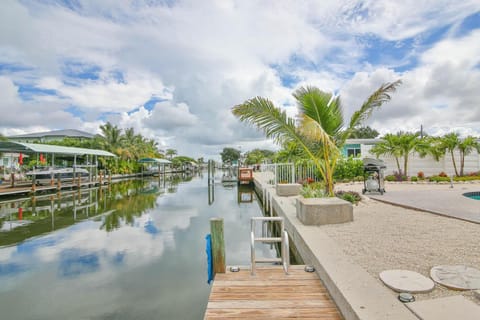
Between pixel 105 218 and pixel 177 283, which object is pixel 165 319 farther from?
pixel 105 218

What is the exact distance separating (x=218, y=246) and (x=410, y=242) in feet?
9.32

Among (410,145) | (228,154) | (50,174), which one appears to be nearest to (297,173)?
(410,145)

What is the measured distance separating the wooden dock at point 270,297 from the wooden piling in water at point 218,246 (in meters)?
0.10

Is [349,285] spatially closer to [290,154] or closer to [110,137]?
[290,154]

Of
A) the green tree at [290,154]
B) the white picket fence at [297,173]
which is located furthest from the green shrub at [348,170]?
the green tree at [290,154]

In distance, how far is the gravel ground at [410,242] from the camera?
3195 millimetres

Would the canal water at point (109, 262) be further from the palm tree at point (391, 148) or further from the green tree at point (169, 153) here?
the green tree at point (169, 153)

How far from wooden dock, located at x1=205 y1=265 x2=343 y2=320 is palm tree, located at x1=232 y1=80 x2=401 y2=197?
146 inches

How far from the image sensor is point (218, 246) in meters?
3.66

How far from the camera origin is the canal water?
13.0 feet

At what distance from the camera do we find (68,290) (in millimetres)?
4461

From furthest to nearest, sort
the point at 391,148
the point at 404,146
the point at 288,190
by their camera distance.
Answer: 1. the point at 391,148
2. the point at 404,146
3. the point at 288,190

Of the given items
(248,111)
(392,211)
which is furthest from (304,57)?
(392,211)

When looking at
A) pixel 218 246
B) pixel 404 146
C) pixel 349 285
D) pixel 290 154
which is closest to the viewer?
pixel 349 285
